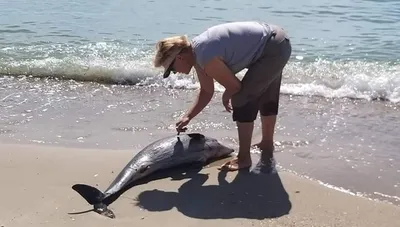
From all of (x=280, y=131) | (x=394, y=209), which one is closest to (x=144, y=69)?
(x=280, y=131)

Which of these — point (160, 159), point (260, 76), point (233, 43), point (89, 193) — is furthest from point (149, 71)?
point (89, 193)

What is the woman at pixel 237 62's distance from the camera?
4.37m

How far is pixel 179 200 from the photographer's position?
439 cm

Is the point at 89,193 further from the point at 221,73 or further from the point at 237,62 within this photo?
the point at 237,62

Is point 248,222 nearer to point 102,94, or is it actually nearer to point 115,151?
point 115,151

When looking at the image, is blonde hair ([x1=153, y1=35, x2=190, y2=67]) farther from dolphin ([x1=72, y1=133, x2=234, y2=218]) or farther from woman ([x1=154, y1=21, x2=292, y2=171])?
dolphin ([x1=72, y1=133, x2=234, y2=218])

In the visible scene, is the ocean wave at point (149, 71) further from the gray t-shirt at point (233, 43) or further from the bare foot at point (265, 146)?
the gray t-shirt at point (233, 43)

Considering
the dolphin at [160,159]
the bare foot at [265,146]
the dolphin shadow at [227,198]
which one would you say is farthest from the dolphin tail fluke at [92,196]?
the bare foot at [265,146]

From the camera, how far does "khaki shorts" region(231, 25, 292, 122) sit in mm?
4707

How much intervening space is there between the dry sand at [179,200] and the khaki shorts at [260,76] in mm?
544

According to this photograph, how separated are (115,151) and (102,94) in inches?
111

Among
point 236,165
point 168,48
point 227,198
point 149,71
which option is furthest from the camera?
point 149,71

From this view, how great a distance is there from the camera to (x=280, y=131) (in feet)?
20.2

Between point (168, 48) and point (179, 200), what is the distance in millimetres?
1131
